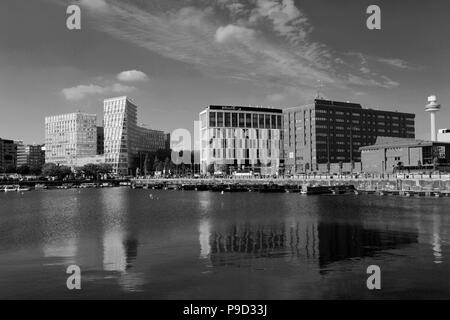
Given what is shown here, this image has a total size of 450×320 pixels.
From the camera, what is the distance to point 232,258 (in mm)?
40312

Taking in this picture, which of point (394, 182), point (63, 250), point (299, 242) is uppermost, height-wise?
point (394, 182)

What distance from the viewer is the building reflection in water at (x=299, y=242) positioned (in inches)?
1597

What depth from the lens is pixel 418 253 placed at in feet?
133

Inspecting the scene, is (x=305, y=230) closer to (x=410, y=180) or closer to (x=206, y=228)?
(x=206, y=228)

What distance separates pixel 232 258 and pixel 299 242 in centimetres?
1122

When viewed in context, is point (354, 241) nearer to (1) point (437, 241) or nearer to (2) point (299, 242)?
(2) point (299, 242)

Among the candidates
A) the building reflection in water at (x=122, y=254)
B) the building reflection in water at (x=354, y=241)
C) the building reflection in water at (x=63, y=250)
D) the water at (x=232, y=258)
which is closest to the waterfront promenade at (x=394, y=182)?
the water at (x=232, y=258)

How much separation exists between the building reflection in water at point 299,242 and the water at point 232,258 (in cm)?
11

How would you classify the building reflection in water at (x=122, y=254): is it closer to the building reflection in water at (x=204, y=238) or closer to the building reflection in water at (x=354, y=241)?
the building reflection in water at (x=204, y=238)

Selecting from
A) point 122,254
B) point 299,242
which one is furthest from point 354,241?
point 122,254

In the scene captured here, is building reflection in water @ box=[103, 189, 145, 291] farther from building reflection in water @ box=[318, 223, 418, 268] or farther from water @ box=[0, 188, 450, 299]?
building reflection in water @ box=[318, 223, 418, 268]

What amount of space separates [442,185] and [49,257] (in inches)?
4689
